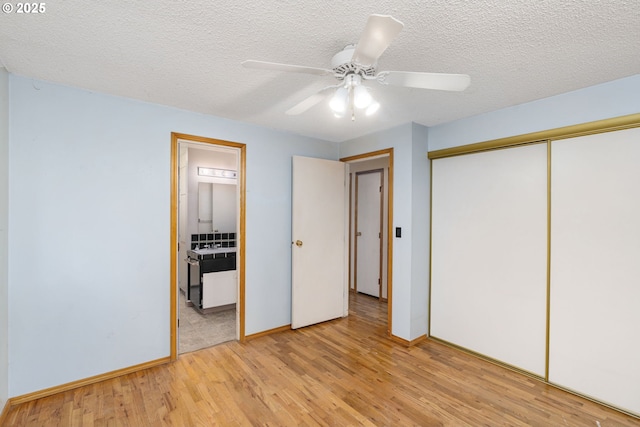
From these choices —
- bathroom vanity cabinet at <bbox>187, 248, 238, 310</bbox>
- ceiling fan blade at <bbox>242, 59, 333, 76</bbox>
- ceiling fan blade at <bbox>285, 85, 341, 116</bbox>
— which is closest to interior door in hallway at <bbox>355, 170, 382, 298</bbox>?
bathroom vanity cabinet at <bbox>187, 248, 238, 310</bbox>

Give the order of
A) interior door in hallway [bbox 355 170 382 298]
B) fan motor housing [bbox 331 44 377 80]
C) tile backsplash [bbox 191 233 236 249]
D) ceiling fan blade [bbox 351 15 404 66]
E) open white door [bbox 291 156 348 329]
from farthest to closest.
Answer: interior door in hallway [bbox 355 170 382 298], tile backsplash [bbox 191 233 236 249], open white door [bbox 291 156 348 329], fan motor housing [bbox 331 44 377 80], ceiling fan blade [bbox 351 15 404 66]

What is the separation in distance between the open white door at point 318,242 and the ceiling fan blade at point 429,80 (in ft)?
6.86

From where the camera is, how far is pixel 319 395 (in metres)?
2.25

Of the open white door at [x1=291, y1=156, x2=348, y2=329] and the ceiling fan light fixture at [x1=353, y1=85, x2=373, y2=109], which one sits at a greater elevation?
the ceiling fan light fixture at [x1=353, y1=85, x2=373, y2=109]

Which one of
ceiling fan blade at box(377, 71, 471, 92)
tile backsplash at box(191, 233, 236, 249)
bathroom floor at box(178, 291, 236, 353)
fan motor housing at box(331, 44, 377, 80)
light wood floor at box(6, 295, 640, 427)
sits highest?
fan motor housing at box(331, 44, 377, 80)

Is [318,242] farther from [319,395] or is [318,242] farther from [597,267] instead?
[597,267]

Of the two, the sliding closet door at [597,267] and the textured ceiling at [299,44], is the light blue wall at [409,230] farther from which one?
the sliding closet door at [597,267]

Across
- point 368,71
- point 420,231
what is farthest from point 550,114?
point 368,71

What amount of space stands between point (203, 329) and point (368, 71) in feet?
10.8

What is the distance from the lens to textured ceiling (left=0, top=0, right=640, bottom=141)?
4.57 ft

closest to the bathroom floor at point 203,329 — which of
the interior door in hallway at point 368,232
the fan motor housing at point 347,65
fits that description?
the interior door in hallway at point 368,232

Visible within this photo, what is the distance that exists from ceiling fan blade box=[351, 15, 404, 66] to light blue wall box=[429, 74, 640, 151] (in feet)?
6.62

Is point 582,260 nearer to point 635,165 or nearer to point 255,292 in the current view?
point 635,165

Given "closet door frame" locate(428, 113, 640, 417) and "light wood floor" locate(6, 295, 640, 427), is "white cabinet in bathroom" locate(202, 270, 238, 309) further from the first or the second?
"closet door frame" locate(428, 113, 640, 417)
